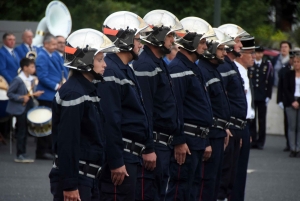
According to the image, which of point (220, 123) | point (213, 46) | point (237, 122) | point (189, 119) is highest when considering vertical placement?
point (213, 46)

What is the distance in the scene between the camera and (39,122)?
48.2 feet

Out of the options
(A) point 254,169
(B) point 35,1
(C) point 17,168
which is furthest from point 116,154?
(B) point 35,1

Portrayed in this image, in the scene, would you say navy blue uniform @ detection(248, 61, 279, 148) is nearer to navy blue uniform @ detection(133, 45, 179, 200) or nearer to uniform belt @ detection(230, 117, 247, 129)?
uniform belt @ detection(230, 117, 247, 129)

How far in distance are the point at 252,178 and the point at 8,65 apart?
228 inches

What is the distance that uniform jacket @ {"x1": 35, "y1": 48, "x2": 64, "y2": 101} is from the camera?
15273 mm

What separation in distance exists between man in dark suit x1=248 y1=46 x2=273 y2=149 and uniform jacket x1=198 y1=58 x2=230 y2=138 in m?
8.19

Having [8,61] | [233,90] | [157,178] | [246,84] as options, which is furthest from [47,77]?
[157,178]

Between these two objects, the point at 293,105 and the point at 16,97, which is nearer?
the point at 16,97

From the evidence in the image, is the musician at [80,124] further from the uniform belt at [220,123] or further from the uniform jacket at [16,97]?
the uniform jacket at [16,97]

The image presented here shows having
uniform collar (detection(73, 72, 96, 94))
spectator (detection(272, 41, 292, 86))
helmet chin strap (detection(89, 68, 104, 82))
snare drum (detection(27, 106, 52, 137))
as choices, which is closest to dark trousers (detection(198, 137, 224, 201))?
helmet chin strap (detection(89, 68, 104, 82))

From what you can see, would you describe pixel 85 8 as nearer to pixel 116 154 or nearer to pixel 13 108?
pixel 13 108

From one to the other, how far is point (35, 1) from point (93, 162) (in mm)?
16241

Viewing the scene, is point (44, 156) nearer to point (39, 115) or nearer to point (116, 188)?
point (39, 115)

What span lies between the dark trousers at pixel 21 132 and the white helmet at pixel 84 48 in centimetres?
800
